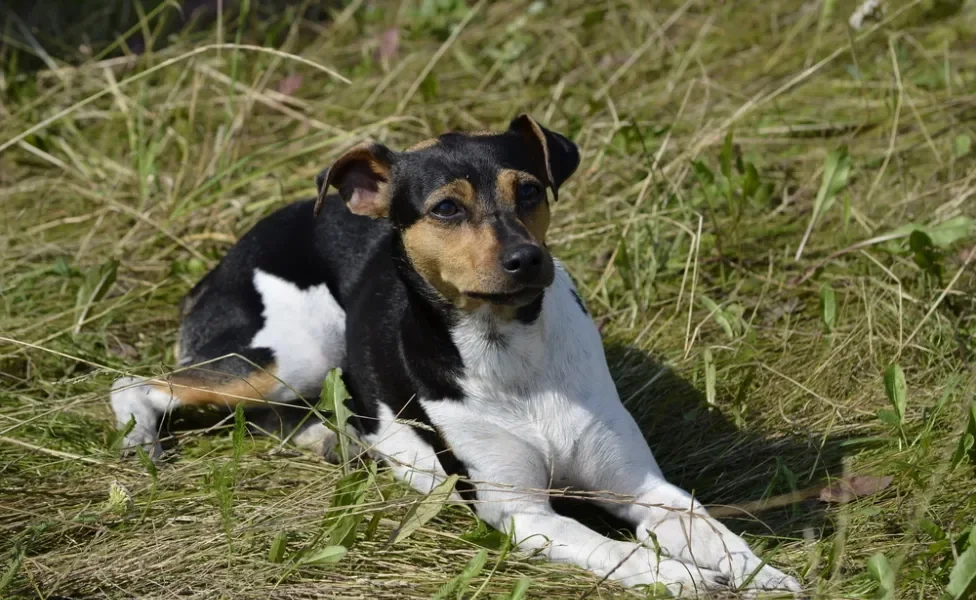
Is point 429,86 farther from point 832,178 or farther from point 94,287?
point 832,178

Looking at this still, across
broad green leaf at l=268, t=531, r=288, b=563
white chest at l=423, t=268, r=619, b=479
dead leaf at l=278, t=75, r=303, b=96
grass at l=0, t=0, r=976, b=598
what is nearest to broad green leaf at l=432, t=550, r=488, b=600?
grass at l=0, t=0, r=976, b=598

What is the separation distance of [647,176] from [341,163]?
2.30 m

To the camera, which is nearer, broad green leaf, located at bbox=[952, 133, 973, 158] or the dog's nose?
the dog's nose

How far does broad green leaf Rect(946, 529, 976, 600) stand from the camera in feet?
11.1

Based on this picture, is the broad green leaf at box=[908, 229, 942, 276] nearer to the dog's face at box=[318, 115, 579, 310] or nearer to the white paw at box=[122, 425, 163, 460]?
the dog's face at box=[318, 115, 579, 310]

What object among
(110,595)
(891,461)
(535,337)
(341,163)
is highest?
(341,163)

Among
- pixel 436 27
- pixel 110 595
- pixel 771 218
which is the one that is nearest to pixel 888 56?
pixel 771 218

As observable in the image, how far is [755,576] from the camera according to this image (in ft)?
12.6

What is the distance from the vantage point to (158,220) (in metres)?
6.90

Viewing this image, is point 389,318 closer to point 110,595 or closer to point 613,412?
point 613,412

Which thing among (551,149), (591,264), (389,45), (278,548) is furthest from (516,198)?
(389,45)

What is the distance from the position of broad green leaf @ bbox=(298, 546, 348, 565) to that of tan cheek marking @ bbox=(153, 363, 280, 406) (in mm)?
1390

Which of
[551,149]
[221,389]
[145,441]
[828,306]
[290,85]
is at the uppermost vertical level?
[551,149]

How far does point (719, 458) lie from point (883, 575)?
1.36m
